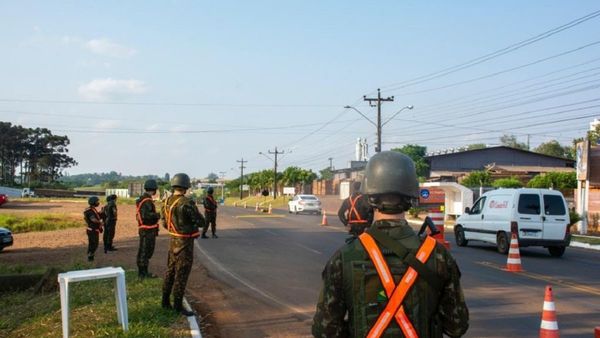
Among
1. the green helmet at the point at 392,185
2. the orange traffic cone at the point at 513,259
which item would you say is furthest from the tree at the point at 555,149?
the green helmet at the point at 392,185

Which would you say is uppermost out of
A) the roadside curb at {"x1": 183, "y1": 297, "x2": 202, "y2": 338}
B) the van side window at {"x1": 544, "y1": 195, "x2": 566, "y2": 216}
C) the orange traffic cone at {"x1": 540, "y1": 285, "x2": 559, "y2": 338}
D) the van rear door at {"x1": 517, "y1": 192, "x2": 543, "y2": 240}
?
the van side window at {"x1": 544, "y1": 195, "x2": 566, "y2": 216}

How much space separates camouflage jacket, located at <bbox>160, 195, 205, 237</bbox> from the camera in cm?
816

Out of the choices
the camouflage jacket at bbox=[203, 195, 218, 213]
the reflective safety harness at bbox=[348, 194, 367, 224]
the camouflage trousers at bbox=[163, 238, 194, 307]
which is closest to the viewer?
the camouflage trousers at bbox=[163, 238, 194, 307]

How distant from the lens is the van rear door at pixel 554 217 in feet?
55.8

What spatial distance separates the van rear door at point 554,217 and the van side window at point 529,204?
0.71 ft

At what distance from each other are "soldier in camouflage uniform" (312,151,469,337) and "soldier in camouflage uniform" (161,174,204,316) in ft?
18.0

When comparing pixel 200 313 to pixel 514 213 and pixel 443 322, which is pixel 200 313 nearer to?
pixel 443 322

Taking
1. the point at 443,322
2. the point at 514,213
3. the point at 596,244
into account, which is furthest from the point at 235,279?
the point at 596,244

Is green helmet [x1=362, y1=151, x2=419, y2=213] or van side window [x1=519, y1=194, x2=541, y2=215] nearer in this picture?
green helmet [x1=362, y1=151, x2=419, y2=213]

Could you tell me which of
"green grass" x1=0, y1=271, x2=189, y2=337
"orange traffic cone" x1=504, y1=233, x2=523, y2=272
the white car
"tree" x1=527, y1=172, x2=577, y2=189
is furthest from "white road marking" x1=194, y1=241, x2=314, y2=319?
"tree" x1=527, y1=172, x2=577, y2=189

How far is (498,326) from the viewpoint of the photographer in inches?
313

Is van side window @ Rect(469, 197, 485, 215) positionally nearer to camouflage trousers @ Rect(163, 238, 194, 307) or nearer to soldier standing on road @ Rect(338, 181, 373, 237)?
soldier standing on road @ Rect(338, 181, 373, 237)

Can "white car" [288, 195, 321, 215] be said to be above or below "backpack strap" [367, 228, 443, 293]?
below

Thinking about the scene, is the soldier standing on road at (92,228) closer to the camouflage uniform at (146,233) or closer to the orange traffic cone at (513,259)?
the camouflage uniform at (146,233)
